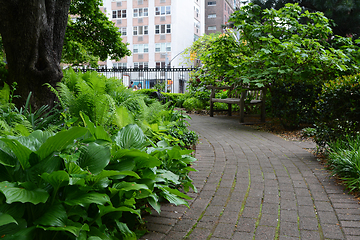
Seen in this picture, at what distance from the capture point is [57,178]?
5.11 ft

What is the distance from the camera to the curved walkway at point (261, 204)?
2158 mm

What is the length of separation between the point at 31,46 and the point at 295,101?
16.7ft

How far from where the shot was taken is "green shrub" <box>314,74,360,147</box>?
4.01 m

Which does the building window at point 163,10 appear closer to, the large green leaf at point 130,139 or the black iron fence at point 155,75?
the black iron fence at point 155,75

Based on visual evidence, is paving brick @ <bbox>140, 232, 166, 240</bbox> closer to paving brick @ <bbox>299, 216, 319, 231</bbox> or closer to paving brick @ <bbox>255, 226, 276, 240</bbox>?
paving brick @ <bbox>255, 226, 276, 240</bbox>

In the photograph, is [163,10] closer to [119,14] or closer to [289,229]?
[119,14]

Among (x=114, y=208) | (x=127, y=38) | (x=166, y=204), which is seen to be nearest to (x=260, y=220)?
(x=166, y=204)

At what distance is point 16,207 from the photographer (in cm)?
153

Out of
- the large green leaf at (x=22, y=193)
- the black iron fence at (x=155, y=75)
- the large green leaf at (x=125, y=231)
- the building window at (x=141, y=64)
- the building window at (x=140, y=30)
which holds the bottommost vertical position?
the large green leaf at (x=125, y=231)

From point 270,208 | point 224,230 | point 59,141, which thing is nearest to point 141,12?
point 270,208

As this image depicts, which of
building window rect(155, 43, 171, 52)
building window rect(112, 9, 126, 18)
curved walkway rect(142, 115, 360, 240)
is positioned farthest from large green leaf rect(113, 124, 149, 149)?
building window rect(112, 9, 126, 18)

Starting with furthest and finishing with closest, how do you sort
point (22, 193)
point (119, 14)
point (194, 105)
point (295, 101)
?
point (119, 14), point (194, 105), point (295, 101), point (22, 193)

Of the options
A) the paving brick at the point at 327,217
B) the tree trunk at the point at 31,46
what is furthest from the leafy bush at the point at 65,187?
the tree trunk at the point at 31,46

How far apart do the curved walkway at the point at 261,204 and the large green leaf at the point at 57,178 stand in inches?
30.3
